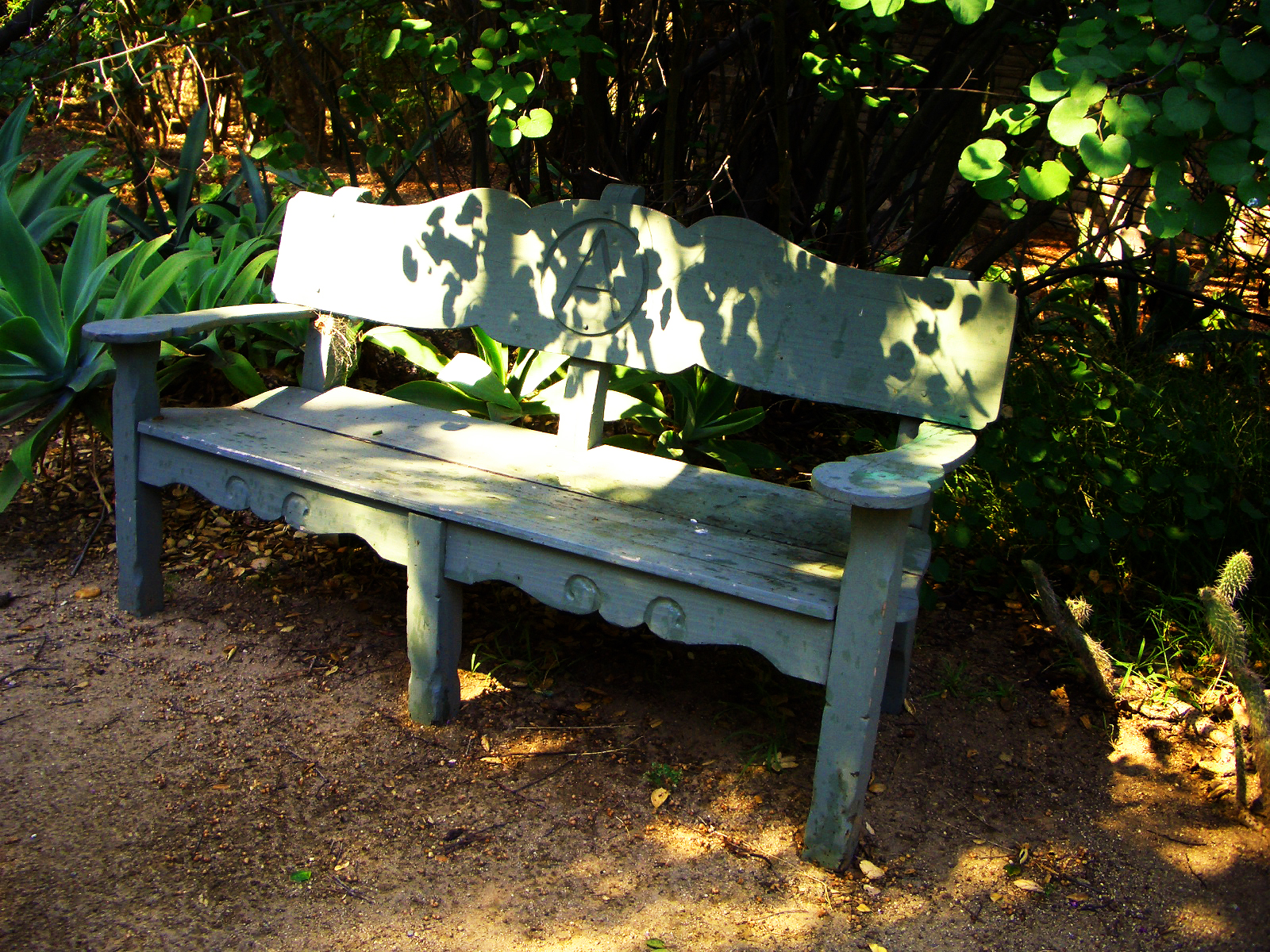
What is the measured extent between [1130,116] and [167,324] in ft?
7.14

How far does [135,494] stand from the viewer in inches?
107

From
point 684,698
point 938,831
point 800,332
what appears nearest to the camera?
point 938,831

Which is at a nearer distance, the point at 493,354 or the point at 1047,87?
the point at 1047,87

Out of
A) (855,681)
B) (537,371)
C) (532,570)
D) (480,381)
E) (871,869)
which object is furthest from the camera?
(537,371)

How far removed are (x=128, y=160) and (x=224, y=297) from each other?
206 cm

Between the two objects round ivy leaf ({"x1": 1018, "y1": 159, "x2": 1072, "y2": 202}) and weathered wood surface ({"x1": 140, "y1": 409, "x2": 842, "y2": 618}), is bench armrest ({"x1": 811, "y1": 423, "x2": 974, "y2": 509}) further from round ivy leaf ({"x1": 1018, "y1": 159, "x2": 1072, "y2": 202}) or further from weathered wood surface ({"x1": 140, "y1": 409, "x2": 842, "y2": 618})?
round ivy leaf ({"x1": 1018, "y1": 159, "x2": 1072, "y2": 202})

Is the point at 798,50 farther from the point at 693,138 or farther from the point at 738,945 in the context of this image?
the point at 738,945

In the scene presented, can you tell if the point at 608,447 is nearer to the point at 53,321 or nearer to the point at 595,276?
the point at 595,276

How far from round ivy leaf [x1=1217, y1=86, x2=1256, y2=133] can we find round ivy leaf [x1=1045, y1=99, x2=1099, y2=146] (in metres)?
0.18

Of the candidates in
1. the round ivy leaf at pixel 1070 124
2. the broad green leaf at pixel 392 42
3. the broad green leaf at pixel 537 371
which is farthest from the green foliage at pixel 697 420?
the round ivy leaf at pixel 1070 124

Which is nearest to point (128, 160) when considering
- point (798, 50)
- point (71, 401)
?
point (71, 401)

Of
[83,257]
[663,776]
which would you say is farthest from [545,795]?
[83,257]

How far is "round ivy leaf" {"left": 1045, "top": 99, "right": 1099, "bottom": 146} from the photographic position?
1623 millimetres

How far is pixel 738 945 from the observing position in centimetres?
183
